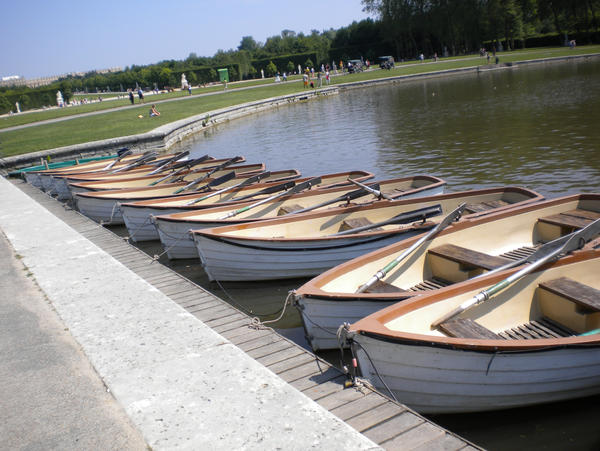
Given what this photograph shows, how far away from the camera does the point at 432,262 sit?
6898mm

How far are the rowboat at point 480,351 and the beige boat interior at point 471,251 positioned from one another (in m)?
0.64

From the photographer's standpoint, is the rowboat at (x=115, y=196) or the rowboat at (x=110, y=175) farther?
the rowboat at (x=110, y=175)

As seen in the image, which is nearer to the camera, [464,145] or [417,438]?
[417,438]

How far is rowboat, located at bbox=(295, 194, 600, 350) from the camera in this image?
5.64m

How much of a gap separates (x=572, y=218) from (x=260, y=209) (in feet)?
17.6

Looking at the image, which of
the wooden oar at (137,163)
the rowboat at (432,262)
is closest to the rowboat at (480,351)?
the rowboat at (432,262)

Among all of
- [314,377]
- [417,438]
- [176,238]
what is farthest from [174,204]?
[417,438]

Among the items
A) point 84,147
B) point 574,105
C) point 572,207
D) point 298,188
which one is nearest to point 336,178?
point 298,188

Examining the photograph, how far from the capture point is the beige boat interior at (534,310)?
16.7ft

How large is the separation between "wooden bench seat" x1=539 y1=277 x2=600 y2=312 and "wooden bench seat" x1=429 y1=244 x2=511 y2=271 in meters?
0.70

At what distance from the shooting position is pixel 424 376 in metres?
4.57

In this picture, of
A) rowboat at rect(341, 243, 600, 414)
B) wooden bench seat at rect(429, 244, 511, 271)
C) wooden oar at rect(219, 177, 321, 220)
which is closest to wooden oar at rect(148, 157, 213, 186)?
wooden oar at rect(219, 177, 321, 220)

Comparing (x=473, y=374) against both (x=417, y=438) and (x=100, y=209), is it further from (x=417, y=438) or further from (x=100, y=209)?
(x=100, y=209)

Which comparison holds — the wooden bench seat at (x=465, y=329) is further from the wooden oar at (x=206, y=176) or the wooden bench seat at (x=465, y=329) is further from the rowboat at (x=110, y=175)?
the rowboat at (x=110, y=175)
